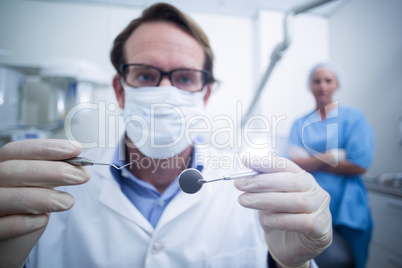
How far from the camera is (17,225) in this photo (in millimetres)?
316

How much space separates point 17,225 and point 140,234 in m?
0.26

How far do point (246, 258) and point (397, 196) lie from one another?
0.72m

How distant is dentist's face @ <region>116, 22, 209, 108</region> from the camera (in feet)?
1.77

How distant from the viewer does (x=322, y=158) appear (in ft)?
1.42

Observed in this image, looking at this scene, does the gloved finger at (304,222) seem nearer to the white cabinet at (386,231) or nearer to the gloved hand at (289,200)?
the gloved hand at (289,200)

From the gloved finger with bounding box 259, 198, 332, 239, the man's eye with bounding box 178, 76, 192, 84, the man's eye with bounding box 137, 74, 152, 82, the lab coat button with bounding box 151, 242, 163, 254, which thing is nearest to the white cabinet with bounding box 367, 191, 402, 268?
the gloved finger with bounding box 259, 198, 332, 239

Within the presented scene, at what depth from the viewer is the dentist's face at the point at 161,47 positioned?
54 centimetres

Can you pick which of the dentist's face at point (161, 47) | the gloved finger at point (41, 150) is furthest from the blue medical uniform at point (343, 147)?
the gloved finger at point (41, 150)

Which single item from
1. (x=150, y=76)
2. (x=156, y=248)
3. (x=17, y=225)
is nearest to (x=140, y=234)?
(x=156, y=248)

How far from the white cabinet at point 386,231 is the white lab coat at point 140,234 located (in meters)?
0.46

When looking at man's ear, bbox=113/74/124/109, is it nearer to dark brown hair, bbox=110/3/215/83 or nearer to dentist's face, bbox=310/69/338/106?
dark brown hair, bbox=110/3/215/83

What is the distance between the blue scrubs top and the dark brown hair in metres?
0.44

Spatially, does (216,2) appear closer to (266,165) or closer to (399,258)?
(266,165)

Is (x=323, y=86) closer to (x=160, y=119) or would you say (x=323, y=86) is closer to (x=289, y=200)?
(x=289, y=200)
